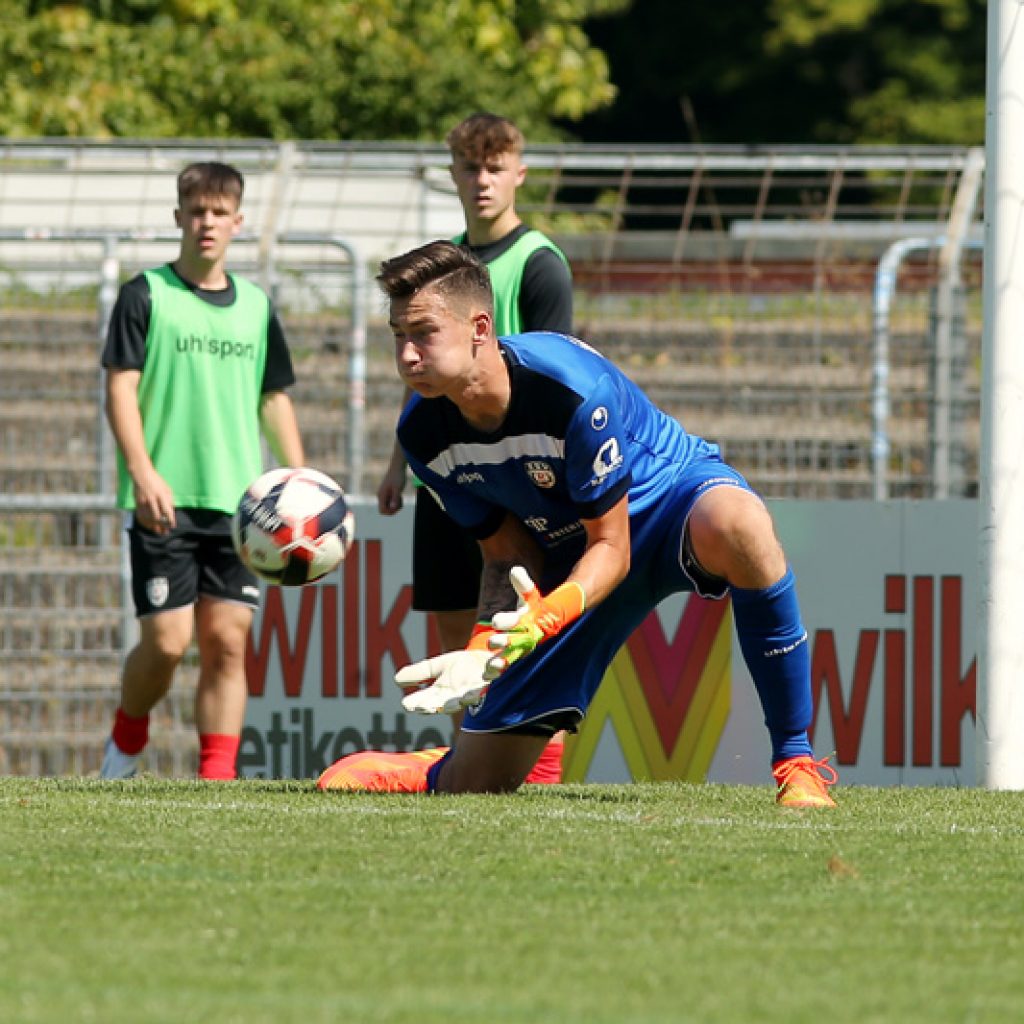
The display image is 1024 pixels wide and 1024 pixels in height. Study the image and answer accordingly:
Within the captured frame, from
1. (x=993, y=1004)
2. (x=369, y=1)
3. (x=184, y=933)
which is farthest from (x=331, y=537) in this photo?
(x=369, y=1)

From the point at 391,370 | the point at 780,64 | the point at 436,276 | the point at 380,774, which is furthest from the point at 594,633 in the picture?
the point at 780,64

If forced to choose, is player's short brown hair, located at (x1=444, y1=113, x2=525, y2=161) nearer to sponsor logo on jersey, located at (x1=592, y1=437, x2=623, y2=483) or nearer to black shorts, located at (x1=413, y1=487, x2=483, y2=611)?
black shorts, located at (x1=413, y1=487, x2=483, y2=611)

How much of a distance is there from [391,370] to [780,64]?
2251 cm

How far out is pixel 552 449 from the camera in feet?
18.3

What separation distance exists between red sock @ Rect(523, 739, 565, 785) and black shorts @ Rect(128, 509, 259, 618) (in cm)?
126

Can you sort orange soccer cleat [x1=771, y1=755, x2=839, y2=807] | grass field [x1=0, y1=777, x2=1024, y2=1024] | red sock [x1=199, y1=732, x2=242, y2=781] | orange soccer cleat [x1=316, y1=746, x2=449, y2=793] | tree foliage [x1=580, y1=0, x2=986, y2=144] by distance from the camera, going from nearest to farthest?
1. grass field [x1=0, y1=777, x2=1024, y2=1024]
2. orange soccer cleat [x1=771, y1=755, x2=839, y2=807]
3. orange soccer cleat [x1=316, y1=746, x2=449, y2=793]
4. red sock [x1=199, y1=732, x2=242, y2=781]
5. tree foliage [x1=580, y1=0, x2=986, y2=144]

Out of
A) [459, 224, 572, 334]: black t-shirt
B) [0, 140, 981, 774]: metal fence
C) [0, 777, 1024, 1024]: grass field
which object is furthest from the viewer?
[0, 140, 981, 774]: metal fence

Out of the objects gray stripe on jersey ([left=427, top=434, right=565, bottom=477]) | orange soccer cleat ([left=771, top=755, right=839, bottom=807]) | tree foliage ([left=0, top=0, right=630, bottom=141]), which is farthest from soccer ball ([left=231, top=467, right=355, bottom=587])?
tree foliage ([left=0, top=0, right=630, bottom=141])

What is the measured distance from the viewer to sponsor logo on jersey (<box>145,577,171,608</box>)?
741 centimetres

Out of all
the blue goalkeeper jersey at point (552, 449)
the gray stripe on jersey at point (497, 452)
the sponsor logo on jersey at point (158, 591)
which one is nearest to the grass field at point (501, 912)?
the blue goalkeeper jersey at point (552, 449)

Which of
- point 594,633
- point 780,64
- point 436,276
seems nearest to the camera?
point 436,276

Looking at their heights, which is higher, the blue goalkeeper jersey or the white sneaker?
the blue goalkeeper jersey

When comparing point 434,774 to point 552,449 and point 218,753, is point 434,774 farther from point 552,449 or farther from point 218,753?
point 218,753

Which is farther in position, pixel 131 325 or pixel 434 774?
pixel 131 325
